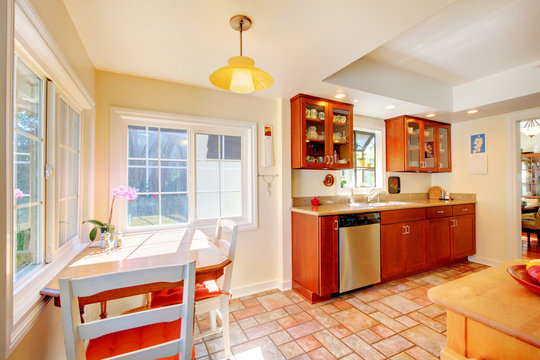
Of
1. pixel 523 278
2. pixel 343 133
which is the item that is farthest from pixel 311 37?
pixel 523 278

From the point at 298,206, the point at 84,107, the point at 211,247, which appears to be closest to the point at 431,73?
the point at 298,206

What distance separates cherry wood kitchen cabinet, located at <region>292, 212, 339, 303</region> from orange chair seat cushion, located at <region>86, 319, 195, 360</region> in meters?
1.54

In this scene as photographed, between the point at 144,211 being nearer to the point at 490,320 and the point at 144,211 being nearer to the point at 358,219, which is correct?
the point at 358,219

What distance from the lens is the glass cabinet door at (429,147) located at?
3719 mm

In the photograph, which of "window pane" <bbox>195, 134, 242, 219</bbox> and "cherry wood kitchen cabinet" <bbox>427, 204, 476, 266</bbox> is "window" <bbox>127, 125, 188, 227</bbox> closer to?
"window pane" <bbox>195, 134, 242, 219</bbox>

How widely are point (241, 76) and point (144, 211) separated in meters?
1.67

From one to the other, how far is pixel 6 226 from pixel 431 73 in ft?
12.7

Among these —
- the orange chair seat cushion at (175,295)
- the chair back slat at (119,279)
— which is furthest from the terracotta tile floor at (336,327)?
the chair back slat at (119,279)

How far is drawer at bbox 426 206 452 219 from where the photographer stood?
10.4ft

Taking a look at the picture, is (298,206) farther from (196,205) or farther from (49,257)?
(49,257)

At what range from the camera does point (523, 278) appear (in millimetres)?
861

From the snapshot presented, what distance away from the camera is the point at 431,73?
295 centimetres

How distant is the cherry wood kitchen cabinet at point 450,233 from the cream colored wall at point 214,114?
211cm

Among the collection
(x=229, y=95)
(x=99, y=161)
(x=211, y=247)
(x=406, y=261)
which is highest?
(x=229, y=95)
